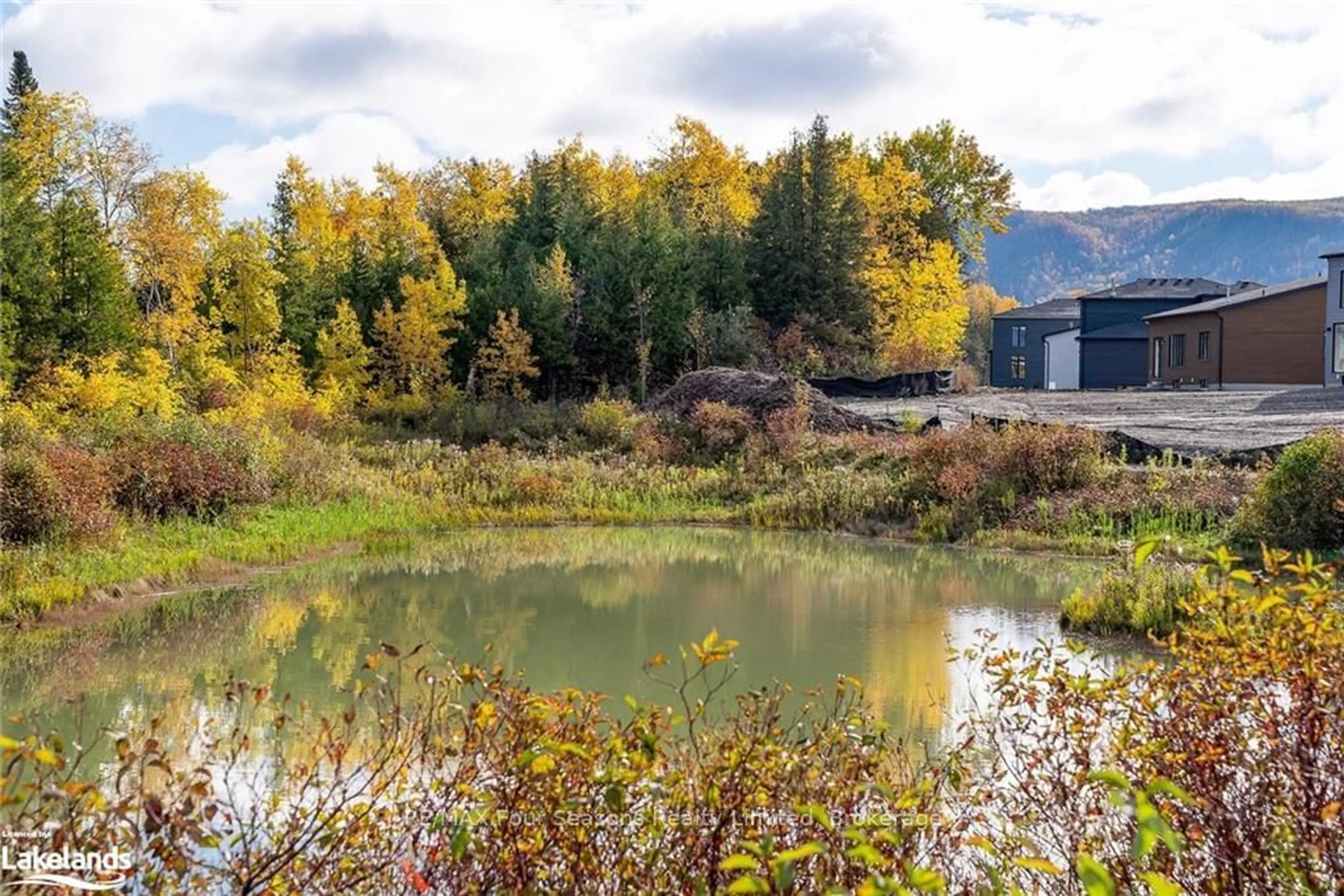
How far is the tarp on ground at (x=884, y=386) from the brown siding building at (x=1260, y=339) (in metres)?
10.9

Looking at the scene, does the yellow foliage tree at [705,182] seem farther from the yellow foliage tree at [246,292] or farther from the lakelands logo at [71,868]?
the lakelands logo at [71,868]

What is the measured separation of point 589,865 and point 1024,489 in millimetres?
19538

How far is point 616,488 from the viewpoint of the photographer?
83.7 ft

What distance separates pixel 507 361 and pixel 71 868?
32.7 metres

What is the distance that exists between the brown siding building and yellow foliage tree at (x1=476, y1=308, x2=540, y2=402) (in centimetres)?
2381

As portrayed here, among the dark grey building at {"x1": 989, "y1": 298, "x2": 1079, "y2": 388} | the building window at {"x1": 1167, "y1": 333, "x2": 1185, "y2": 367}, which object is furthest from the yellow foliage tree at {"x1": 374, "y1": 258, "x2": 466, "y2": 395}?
the dark grey building at {"x1": 989, "y1": 298, "x2": 1079, "y2": 388}

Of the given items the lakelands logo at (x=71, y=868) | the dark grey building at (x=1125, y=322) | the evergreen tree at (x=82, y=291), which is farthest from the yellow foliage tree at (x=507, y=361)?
the lakelands logo at (x=71, y=868)

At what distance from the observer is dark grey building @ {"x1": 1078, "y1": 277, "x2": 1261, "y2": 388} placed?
52250mm

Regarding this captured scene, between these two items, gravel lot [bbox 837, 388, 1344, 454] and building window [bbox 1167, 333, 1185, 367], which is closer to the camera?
gravel lot [bbox 837, 388, 1344, 454]

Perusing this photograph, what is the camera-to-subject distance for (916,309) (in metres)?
42.9

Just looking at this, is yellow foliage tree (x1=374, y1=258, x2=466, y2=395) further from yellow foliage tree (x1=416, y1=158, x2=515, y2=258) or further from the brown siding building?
the brown siding building

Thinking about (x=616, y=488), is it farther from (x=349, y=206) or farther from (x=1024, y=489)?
(x=349, y=206)

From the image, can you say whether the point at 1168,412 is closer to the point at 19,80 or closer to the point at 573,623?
the point at 573,623

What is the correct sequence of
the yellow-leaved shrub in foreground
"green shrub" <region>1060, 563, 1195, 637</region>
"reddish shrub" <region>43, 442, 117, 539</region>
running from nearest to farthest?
the yellow-leaved shrub in foreground, "green shrub" <region>1060, 563, 1195, 637</region>, "reddish shrub" <region>43, 442, 117, 539</region>
